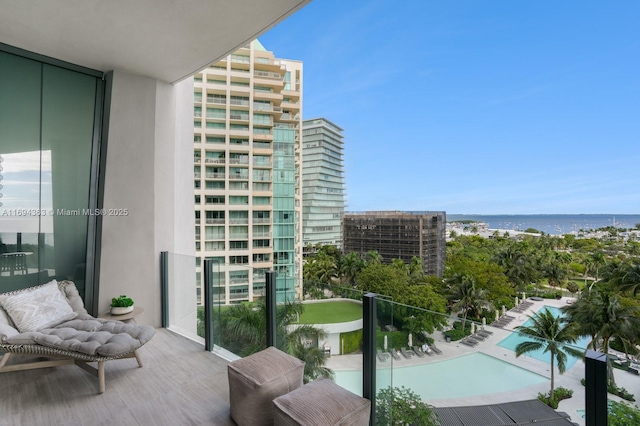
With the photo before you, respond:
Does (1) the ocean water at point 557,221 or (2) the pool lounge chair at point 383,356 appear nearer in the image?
(2) the pool lounge chair at point 383,356

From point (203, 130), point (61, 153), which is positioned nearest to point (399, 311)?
point (61, 153)

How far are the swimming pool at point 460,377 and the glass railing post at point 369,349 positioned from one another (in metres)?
0.04

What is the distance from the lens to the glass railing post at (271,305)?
2701 mm

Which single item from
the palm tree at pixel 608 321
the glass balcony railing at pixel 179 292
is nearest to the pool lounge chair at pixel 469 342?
the glass balcony railing at pixel 179 292

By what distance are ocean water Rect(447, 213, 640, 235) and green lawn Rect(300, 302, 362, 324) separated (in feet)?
167

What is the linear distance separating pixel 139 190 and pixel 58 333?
1.69 metres

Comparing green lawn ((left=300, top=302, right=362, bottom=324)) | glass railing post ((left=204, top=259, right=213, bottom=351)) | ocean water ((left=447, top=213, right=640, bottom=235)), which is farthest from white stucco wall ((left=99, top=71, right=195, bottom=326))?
ocean water ((left=447, top=213, right=640, bottom=235))

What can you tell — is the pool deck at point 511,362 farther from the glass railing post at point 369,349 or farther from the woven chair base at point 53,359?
the woven chair base at point 53,359

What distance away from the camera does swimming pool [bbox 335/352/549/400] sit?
4.93 ft

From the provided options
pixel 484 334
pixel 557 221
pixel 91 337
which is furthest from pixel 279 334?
pixel 557 221

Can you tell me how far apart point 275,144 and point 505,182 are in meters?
41.0

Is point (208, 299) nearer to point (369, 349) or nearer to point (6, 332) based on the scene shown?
point (6, 332)

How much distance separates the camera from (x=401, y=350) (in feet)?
6.29

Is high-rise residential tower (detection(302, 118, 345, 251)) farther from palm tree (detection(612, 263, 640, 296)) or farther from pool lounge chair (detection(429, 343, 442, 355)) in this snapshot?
pool lounge chair (detection(429, 343, 442, 355))
